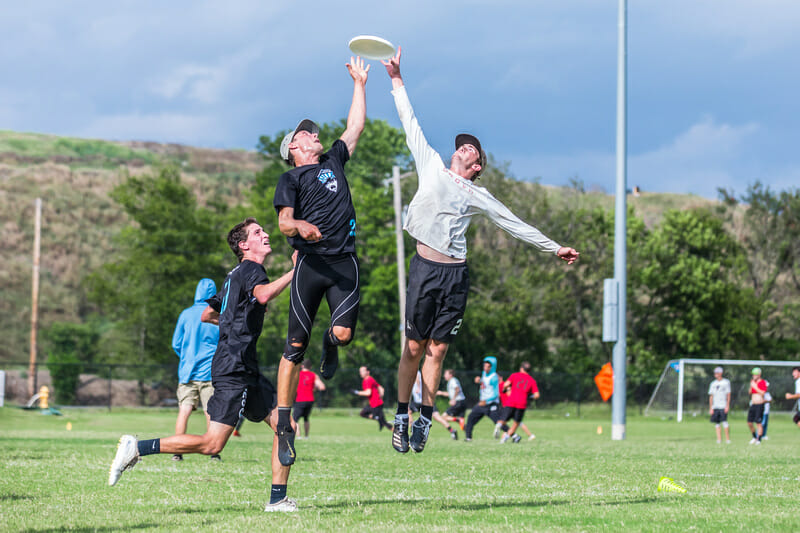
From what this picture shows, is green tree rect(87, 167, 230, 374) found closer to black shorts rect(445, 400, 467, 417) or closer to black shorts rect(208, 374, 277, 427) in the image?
black shorts rect(445, 400, 467, 417)

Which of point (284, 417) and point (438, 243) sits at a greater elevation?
point (438, 243)

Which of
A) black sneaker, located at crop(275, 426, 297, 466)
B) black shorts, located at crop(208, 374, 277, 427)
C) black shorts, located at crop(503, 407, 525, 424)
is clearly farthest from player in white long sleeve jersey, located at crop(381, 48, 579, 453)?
black shorts, located at crop(503, 407, 525, 424)

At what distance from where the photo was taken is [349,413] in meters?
44.3

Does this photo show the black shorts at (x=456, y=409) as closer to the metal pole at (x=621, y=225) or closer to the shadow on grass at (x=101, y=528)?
the metal pole at (x=621, y=225)

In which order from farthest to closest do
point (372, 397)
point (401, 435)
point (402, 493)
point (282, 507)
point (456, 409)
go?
1. point (372, 397)
2. point (456, 409)
3. point (402, 493)
4. point (401, 435)
5. point (282, 507)

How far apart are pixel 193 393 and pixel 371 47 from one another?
21.4 feet

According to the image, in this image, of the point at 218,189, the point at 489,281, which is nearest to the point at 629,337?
the point at 489,281

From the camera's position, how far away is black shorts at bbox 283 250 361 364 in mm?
7371

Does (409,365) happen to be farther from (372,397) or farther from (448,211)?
(372,397)

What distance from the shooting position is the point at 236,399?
756cm

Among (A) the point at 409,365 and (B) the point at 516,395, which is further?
(B) the point at 516,395

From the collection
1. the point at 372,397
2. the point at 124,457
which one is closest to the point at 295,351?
the point at 124,457

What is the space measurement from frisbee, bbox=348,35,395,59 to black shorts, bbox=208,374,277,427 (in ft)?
10.1

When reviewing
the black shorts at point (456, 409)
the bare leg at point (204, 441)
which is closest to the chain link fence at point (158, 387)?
the black shorts at point (456, 409)
